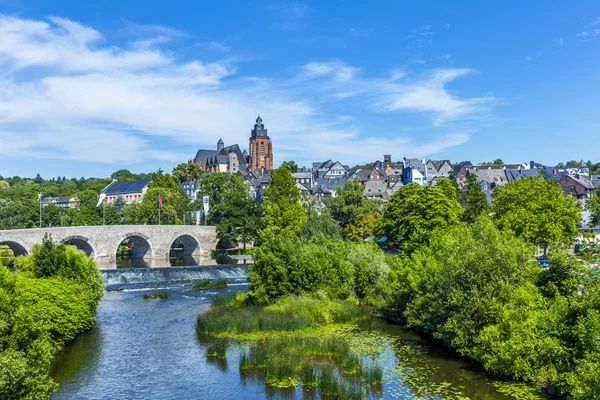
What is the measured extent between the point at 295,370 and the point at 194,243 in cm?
5395

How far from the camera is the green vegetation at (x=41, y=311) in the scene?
16172 millimetres

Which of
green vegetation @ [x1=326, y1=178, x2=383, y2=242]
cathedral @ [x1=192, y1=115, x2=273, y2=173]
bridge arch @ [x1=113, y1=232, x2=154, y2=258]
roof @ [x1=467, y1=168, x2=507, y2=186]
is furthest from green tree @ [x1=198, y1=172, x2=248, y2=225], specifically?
cathedral @ [x1=192, y1=115, x2=273, y2=173]

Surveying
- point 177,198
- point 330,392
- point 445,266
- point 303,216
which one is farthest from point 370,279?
point 177,198

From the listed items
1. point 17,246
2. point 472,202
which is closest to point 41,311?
point 17,246

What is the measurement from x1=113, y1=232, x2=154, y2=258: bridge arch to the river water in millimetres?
33787

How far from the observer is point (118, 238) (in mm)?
66188

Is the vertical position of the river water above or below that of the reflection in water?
below

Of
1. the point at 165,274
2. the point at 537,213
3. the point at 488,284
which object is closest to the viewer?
the point at 488,284

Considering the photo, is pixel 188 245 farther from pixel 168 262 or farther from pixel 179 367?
pixel 179 367

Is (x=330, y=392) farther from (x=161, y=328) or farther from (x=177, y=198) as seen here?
(x=177, y=198)

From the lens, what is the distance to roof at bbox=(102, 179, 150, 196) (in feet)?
422

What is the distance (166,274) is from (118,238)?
18.4 m

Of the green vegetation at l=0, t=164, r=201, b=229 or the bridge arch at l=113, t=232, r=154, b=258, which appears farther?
the green vegetation at l=0, t=164, r=201, b=229

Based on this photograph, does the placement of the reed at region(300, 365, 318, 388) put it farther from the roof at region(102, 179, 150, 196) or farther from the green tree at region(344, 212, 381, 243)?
the roof at region(102, 179, 150, 196)
